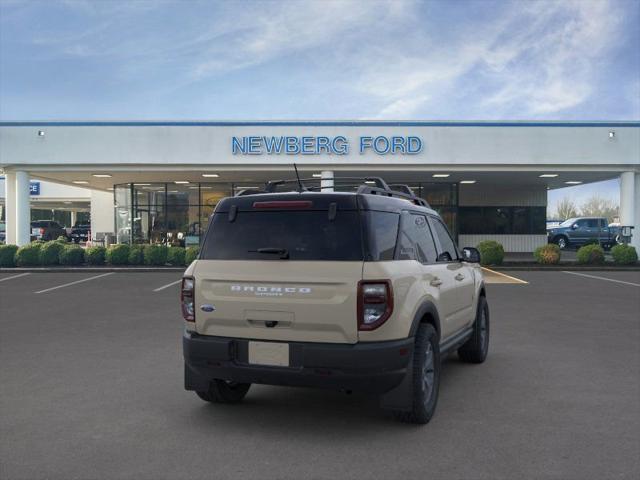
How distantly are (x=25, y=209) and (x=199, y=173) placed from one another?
6625mm

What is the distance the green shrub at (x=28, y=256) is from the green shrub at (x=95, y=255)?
1646 mm

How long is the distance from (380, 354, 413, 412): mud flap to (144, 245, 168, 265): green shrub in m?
17.5

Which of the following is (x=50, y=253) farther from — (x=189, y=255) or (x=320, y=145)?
(x=320, y=145)

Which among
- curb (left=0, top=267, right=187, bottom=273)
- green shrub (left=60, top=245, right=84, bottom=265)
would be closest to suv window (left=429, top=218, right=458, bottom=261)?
curb (left=0, top=267, right=187, bottom=273)

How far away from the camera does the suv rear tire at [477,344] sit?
22.3 feet

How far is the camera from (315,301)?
4.34m

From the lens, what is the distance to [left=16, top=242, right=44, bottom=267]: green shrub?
20700mm

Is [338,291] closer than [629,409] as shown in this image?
Yes

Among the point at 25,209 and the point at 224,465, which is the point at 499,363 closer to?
the point at 224,465

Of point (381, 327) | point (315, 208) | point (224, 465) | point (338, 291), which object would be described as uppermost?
point (315, 208)

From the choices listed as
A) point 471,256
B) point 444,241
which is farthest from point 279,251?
point 471,256

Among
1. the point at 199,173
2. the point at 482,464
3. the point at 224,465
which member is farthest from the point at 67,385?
the point at 199,173

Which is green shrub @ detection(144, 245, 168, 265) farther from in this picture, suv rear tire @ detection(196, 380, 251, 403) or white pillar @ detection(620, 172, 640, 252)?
white pillar @ detection(620, 172, 640, 252)

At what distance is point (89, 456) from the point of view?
4.12m
